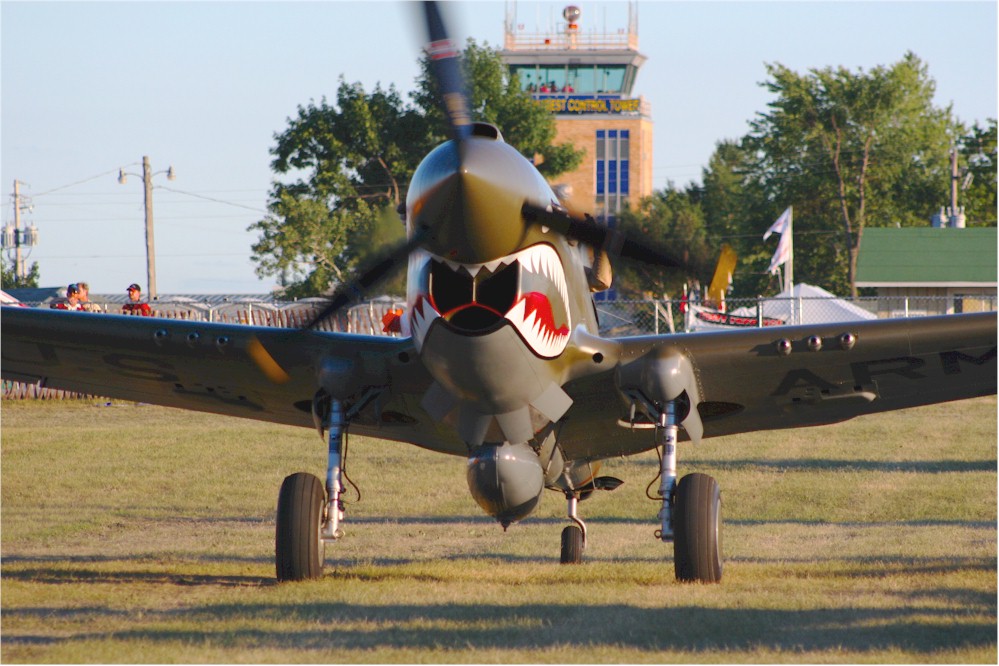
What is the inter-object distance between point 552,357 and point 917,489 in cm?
762

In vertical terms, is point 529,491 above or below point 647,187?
below

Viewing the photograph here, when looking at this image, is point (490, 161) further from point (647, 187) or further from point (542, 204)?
point (647, 187)

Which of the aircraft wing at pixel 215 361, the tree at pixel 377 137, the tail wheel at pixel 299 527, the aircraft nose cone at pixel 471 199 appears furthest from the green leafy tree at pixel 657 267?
the tree at pixel 377 137

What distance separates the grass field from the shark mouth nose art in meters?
1.79

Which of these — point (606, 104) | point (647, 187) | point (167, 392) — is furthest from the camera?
point (647, 187)

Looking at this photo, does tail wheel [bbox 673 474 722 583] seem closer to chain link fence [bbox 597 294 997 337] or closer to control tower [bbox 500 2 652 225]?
chain link fence [bbox 597 294 997 337]

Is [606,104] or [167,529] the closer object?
[167,529]

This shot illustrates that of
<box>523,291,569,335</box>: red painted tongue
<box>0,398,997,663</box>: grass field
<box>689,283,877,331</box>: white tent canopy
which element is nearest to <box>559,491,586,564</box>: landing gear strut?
<box>0,398,997,663</box>: grass field

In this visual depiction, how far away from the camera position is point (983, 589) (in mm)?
7898

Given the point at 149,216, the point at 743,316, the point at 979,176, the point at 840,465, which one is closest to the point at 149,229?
the point at 149,216

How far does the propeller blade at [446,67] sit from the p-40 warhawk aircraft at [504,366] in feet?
0.04

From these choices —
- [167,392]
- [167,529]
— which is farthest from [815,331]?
[167,529]

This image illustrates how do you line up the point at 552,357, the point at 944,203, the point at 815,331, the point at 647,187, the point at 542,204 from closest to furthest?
the point at 542,204
the point at 552,357
the point at 815,331
the point at 944,203
the point at 647,187

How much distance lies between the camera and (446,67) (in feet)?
23.3
